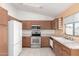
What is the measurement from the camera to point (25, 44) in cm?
928

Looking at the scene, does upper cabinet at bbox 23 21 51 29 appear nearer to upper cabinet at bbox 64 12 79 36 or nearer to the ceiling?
the ceiling

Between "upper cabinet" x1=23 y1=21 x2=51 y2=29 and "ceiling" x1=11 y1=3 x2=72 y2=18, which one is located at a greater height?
"ceiling" x1=11 y1=3 x2=72 y2=18

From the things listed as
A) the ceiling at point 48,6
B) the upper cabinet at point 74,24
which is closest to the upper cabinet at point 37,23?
the ceiling at point 48,6

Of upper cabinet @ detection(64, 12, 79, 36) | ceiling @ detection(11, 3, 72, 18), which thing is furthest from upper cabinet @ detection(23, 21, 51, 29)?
upper cabinet @ detection(64, 12, 79, 36)

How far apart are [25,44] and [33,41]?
1.98ft

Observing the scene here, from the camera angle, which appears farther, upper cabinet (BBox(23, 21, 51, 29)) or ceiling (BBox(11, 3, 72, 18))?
upper cabinet (BBox(23, 21, 51, 29))

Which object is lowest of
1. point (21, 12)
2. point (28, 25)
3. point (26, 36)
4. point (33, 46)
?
point (33, 46)

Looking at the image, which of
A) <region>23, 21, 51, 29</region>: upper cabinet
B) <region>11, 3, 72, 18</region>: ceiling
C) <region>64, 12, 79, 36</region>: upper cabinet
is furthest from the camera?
<region>23, 21, 51, 29</region>: upper cabinet

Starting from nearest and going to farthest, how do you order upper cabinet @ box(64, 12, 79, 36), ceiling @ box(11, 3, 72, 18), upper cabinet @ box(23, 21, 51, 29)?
upper cabinet @ box(64, 12, 79, 36) → ceiling @ box(11, 3, 72, 18) → upper cabinet @ box(23, 21, 51, 29)

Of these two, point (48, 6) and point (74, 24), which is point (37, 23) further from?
point (74, 24)

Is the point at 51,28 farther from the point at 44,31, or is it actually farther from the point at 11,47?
the point at 11,47

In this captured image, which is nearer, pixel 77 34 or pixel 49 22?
pixel 77 34

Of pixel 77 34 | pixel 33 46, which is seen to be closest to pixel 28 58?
pixel 77 34

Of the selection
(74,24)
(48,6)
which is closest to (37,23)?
(48,6)
